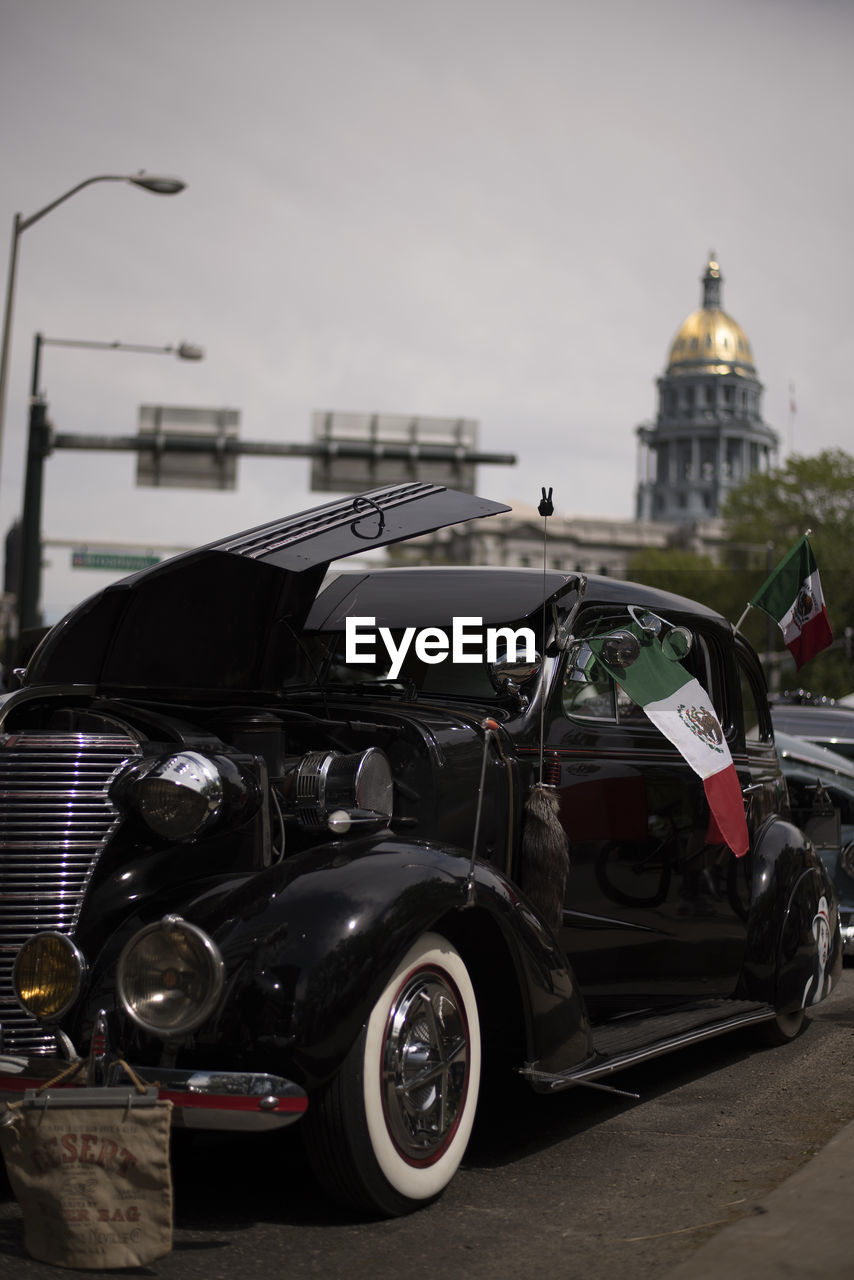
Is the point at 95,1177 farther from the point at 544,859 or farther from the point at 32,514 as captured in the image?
the point at 32,514

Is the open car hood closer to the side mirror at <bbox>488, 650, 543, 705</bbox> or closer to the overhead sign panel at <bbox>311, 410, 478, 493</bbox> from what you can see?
the side mirror at <bbox>488, 650, 543, 705</bbox>

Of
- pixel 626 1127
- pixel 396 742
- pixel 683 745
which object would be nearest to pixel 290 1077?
pixel 396 742

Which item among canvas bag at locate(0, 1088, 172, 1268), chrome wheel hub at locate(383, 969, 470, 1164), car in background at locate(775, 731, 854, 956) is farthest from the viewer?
car in background at locate(775, 731, 854, 956)

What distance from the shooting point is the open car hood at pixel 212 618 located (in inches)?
206

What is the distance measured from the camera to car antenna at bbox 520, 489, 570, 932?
4.94 meters

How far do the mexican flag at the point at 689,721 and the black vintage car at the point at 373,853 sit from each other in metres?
0.09

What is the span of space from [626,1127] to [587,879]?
2.72ft

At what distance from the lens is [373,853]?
13.5 ft

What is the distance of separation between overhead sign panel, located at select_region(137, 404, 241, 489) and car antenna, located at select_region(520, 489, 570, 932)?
57.6 feet

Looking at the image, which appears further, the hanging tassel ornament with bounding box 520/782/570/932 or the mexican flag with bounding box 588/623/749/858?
the mexican flag with bounding box 588/623/749/858

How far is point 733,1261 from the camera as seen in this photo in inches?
133

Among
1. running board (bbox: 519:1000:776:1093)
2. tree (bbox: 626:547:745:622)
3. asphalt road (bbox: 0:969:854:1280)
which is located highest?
tree (bbox: 626:547:745:622)

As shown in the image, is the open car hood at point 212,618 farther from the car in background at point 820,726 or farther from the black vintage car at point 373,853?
the car in background at point 820,726

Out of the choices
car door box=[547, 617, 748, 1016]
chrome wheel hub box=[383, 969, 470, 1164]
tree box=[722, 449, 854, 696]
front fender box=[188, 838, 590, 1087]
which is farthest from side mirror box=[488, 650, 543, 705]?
tree box=[722, 449, 854, 696]
